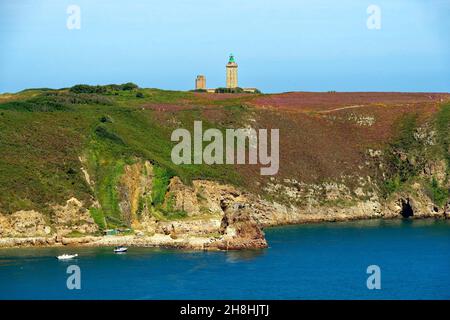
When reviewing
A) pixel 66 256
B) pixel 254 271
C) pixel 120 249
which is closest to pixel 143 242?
pixel 120 249

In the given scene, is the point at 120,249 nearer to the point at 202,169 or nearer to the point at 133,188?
the point at 133,188

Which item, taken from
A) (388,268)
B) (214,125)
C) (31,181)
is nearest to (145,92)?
(214,125)

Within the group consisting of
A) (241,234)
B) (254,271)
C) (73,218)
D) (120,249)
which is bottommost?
(254,271)

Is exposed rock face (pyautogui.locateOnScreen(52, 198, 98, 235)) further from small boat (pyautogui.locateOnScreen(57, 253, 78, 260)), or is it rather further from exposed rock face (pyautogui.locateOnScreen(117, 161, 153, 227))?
small boat (pyautogui.locateOnScreen(57, 253, 78, 260))

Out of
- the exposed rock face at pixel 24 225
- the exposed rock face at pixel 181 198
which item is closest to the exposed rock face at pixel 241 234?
the exposed rock face at pixel 181 198

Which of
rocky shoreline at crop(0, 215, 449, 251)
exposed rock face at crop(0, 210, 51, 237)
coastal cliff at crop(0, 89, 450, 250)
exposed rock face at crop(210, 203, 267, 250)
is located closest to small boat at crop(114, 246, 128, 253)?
rocky shoreline at crop(0, 215, 449, 251)
